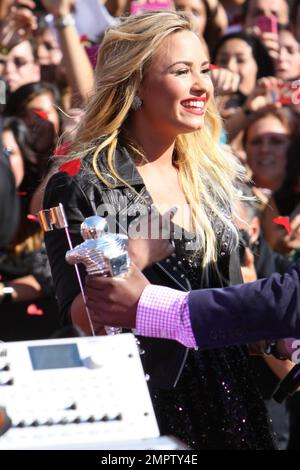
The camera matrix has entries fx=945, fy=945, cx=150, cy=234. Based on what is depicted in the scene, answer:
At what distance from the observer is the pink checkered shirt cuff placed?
229cm

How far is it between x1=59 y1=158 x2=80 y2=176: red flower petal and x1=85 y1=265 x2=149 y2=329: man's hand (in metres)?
0.64

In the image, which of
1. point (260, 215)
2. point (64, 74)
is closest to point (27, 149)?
point (64, 74)

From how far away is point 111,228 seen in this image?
9.45 ft

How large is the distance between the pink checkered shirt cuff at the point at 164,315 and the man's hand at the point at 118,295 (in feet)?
0.07

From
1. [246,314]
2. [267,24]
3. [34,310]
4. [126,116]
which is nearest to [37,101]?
[34,310]

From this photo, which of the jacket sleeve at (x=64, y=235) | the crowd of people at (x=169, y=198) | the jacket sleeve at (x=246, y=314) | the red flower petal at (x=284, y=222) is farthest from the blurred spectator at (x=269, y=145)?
the jacket sleeve at (x=246, y=314)

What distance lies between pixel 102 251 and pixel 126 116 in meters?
1.08

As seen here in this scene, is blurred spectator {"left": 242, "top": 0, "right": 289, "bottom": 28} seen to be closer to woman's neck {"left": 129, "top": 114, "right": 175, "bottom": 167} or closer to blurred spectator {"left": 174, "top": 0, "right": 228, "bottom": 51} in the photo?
A: blurred spectator {"left": 174, "top": 0, "right": 228, "bottom": 51}

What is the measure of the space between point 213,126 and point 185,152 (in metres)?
0.27

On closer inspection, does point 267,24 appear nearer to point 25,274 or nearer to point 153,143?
point 25,274

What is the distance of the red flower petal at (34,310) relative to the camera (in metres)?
4.74

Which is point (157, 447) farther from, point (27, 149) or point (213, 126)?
point (27, 149)

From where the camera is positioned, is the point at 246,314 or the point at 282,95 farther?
the point at 282,95

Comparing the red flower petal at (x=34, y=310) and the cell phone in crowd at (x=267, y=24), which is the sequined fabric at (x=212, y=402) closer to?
the red flower petal at (x=34, y=310)
